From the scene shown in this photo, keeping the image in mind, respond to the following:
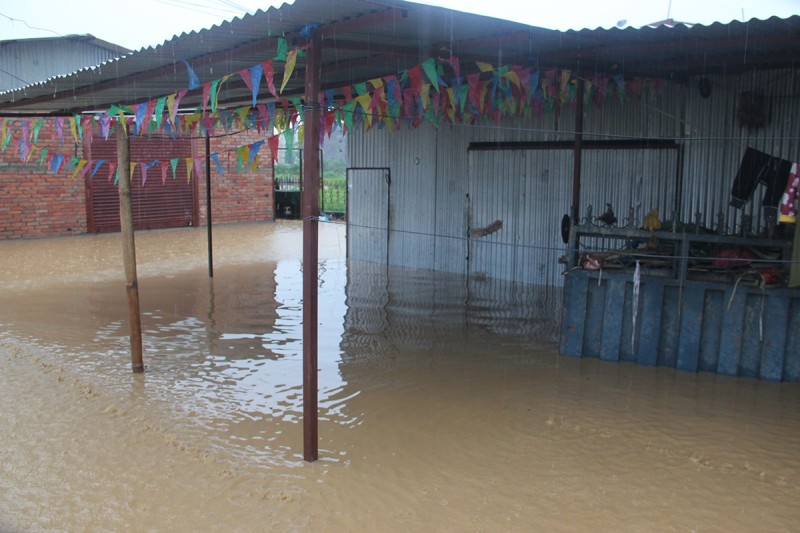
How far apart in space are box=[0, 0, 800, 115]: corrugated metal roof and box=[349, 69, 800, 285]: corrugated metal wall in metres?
0.70

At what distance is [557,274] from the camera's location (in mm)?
11773

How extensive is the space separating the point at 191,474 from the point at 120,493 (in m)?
0.51

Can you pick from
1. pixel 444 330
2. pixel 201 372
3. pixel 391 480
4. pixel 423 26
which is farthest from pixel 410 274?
pixel 391 480

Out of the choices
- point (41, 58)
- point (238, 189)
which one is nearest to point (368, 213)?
point (238, 189)

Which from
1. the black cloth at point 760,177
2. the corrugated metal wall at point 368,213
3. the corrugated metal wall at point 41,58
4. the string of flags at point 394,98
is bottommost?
the corrugated metal wall at point 368,213

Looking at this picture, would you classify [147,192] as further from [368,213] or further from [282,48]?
[282,48]

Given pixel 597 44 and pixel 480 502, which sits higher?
pixel 597 44

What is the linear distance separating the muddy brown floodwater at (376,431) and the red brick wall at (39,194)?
10.3m

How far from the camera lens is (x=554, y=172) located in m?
11.9

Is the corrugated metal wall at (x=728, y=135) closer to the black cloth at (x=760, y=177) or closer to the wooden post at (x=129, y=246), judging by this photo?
the black cloth at (x=760, y=177)

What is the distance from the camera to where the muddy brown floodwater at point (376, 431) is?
4.74m

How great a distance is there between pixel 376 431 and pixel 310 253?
65.8 inches

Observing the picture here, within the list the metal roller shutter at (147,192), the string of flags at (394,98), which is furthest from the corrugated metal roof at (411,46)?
the metal roller shutter at (147,192)

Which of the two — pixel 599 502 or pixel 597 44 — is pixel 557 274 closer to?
pixel 597 44
